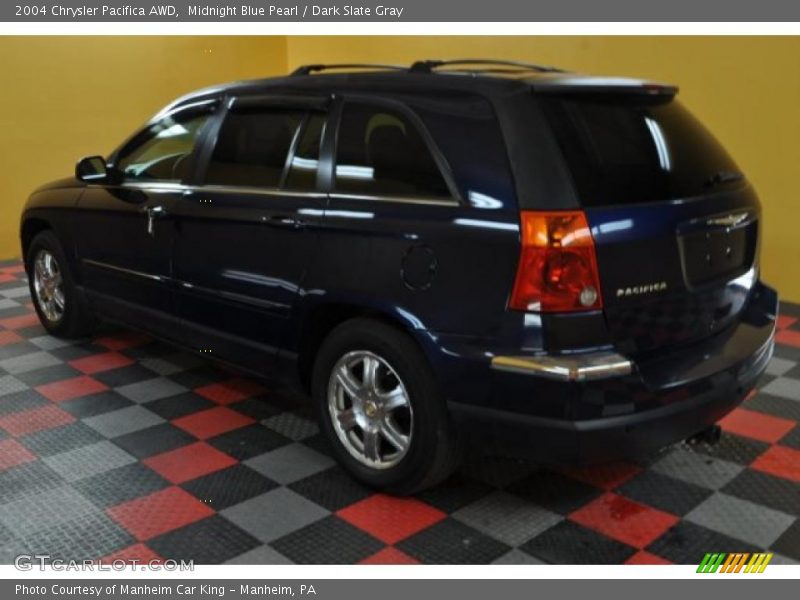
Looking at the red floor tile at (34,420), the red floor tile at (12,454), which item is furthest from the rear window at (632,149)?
the red floor tile at (34,420)

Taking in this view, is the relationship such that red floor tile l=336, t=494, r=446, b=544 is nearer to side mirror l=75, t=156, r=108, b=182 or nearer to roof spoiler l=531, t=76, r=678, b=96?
roof spoiler l=531, t=76, r=678, b=96

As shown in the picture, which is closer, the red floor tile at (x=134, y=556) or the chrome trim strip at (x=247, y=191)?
the red floor tile at (x=134, y=556)

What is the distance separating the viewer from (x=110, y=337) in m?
4.80

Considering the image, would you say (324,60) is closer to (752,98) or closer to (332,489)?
(752,98)

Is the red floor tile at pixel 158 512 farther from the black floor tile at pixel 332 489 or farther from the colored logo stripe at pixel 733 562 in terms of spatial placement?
the colored logo stripe at pixel 733 562

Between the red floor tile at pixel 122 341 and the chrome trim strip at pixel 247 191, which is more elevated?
the chrome trim strip at pixel 247 191

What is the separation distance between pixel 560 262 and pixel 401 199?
63 centimetres

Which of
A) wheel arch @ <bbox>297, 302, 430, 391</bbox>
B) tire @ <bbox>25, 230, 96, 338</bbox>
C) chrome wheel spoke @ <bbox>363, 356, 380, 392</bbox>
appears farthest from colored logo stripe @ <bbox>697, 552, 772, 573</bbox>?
tire @ <bbox>25, 230, 96, 338</bbox>

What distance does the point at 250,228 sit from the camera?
3.09m

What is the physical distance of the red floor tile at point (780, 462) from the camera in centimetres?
296

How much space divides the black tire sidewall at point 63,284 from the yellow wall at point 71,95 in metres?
2.81

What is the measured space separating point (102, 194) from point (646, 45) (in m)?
3.91

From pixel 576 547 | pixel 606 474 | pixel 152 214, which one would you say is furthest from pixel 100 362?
pixel 576 547

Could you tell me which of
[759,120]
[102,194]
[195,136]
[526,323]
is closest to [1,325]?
[102,194]
